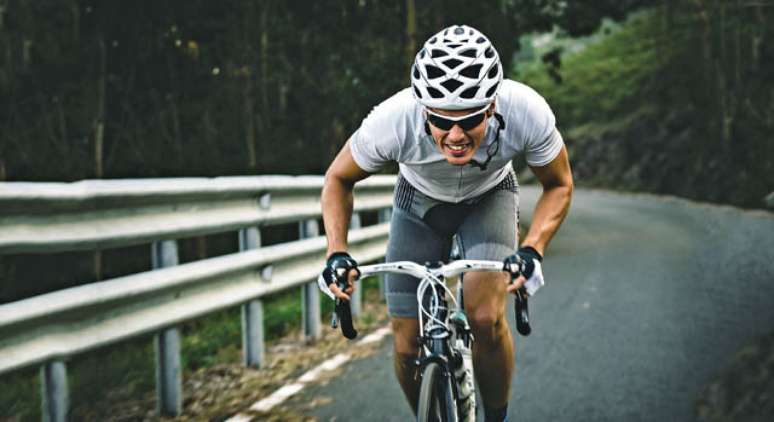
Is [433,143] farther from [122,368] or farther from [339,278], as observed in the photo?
[122,368]

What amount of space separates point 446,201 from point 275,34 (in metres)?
24.0

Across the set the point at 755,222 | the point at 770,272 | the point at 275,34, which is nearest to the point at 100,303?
the point at 770,272

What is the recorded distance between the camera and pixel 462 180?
3.84 m

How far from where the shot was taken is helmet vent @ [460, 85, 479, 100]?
10.0 feet

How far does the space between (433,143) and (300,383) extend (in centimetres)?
261

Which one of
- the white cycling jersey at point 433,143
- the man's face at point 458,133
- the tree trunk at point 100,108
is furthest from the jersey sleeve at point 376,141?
the tree trunk at point 100,108

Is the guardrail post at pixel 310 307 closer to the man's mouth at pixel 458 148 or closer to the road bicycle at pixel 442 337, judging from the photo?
the road bicycle at pixel 442 337

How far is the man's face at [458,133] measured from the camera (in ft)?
10.3

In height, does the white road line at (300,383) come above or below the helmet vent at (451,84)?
below

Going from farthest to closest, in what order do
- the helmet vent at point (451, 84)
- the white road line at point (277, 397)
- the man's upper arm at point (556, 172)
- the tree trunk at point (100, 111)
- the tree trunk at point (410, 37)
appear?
the tree trunk at point (100, 111) < the tree trunk at point (410, 37) < the white road line at point (277, 397) < the man's upper arm at point (556, 172) < the helmet vent at point (451, 84)

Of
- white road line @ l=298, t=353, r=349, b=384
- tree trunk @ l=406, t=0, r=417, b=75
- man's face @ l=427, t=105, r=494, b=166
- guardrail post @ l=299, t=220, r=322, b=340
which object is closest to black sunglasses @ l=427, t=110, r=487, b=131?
man's face @ l=427, t=105, r=494, b=166

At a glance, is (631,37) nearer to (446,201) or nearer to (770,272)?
(770,272)

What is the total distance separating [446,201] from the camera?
4020 millimetres

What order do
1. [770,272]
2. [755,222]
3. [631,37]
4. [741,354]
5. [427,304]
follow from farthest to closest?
[631,37], [755,222], [770,272], [741,354], [427,304]
